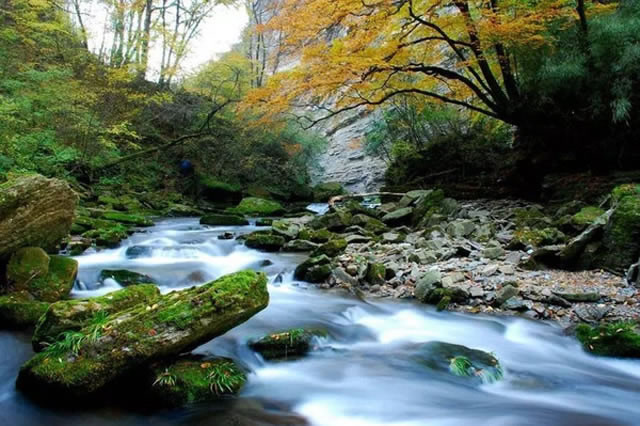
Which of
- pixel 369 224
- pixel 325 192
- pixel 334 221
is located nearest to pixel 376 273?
pixel 369 224

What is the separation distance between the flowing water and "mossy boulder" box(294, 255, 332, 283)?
74 cm

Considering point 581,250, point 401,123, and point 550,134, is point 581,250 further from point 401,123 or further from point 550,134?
point 401,123

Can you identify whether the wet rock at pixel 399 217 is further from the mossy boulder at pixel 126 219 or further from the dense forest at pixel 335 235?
the mossy boulder at pixel 126 219

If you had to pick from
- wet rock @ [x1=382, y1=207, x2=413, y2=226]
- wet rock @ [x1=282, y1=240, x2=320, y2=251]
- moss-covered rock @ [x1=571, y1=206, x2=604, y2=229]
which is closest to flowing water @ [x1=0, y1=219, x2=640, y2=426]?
wet rock @ [x1=282, y1=240, x2=320, y2=251]

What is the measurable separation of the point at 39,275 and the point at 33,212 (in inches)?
37.4

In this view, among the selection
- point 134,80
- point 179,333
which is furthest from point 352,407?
point 134,80

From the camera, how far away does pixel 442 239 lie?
8.24 meters

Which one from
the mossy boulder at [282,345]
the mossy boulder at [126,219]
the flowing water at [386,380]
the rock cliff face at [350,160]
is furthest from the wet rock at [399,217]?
the rock cliff face at [350,160]

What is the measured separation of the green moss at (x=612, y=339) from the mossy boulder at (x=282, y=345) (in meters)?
2.79

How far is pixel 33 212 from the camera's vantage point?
5445mm

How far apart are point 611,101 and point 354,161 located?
2088 cm

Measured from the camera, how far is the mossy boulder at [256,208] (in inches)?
651

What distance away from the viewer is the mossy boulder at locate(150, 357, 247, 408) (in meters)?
3.07

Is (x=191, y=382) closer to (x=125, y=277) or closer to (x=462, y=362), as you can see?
(x=462, y=362)
